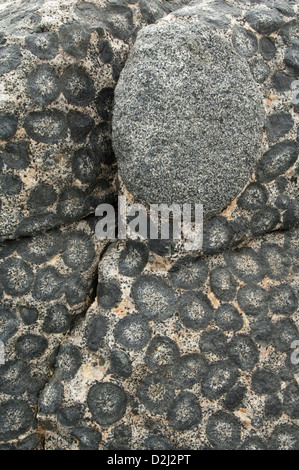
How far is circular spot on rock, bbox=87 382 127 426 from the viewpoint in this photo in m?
1.28

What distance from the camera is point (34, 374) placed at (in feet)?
4.49

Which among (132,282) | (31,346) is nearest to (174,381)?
(132,282)

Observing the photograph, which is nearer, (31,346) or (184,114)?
(184,114)

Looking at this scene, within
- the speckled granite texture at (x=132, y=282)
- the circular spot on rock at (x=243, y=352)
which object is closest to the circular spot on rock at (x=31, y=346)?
the speckled granite texture at (x=132, y=282)

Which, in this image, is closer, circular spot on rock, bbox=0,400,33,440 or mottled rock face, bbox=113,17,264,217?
mottled rock face, bbox=113,17,264,217

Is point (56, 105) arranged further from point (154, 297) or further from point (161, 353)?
point (161, 353)

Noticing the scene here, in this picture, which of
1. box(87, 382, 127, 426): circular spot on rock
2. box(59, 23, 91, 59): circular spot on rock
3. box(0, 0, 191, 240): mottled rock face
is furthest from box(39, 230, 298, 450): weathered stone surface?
box(59, 23, 91, 59): circular spot on rock

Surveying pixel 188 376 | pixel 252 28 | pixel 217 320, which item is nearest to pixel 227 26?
pixel 252 28

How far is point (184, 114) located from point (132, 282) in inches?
16.8

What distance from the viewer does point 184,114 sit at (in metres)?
1.22

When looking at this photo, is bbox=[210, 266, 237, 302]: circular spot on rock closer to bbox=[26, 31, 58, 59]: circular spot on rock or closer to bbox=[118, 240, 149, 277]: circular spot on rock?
bbox=[118, 240, 149, 277]: circular spot on rock

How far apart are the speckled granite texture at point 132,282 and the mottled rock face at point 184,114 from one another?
23 millimetres

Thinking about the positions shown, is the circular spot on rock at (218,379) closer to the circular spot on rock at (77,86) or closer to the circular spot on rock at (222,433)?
the circular spot on rock at (222,433)

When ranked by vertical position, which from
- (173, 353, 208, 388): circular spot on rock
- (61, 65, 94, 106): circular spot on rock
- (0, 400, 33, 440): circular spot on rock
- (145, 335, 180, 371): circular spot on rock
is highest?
(61, 65, 94, 106): circular spot on rock
